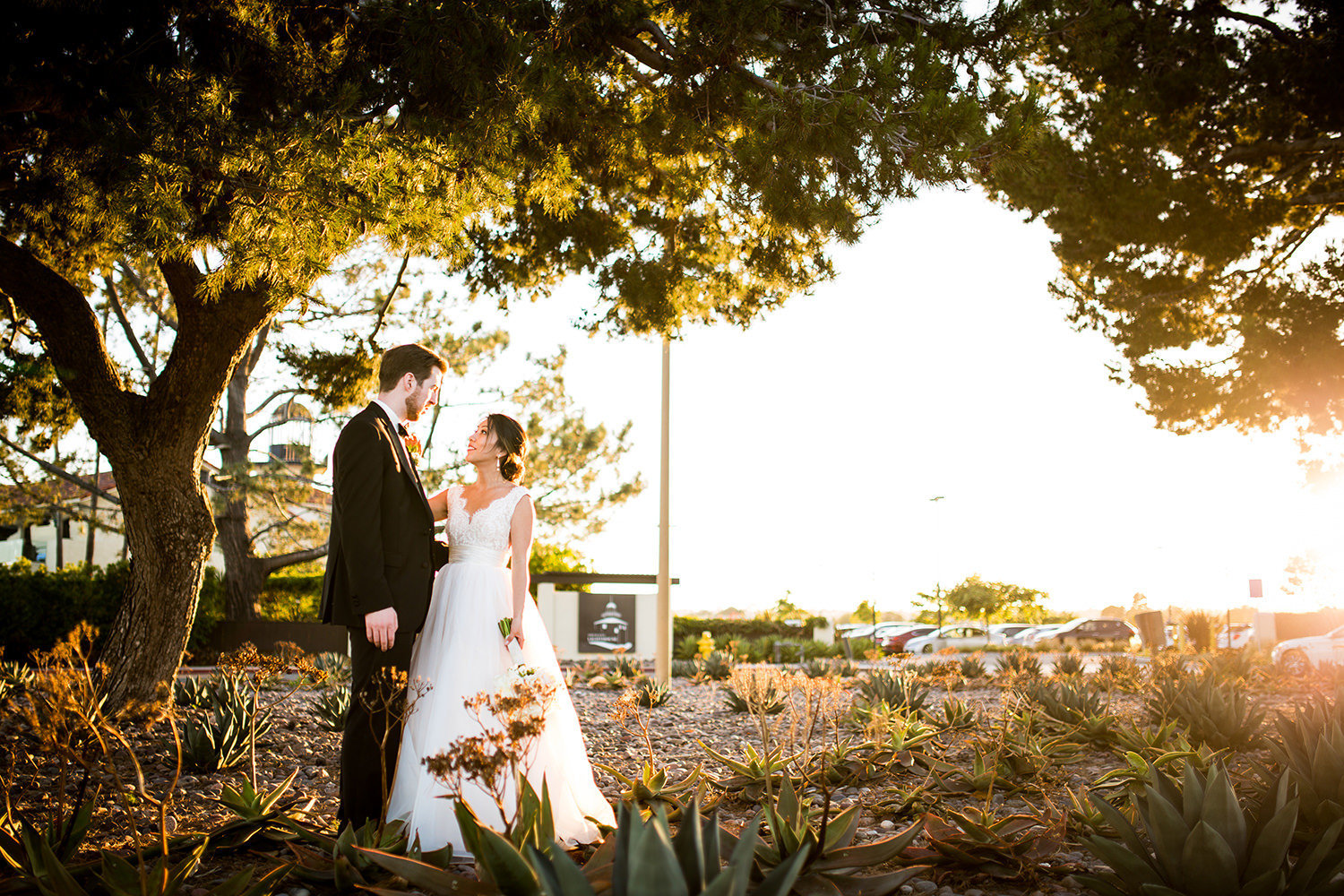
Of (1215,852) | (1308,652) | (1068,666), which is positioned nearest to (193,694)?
(1215,852)

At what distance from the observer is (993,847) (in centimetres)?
326

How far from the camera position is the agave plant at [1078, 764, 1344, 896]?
2.54 m

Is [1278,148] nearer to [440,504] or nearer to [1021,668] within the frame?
[1021,668]

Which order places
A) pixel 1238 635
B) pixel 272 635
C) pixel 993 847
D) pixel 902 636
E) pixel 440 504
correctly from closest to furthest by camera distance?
pixel 993 847 < pixel 440 504 < pixel 272 635 < pixel 1238 635 < pixel 902 636

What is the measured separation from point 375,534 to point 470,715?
2.77 ft

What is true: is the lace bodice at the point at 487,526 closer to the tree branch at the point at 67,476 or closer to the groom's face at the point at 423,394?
the groom's face at the point at 423,394

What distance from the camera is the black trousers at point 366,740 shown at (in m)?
3.41

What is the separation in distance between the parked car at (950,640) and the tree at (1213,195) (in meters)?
18.1

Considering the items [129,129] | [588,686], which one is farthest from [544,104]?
[588,686]

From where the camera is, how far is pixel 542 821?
2.67 meters

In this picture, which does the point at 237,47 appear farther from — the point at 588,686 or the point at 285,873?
the point at 588,686

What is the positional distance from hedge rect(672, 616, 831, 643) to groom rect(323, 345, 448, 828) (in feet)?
78.5

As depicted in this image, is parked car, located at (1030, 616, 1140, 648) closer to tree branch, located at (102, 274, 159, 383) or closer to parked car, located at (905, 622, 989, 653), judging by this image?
parked car, located at (905, 622, 989, 653)

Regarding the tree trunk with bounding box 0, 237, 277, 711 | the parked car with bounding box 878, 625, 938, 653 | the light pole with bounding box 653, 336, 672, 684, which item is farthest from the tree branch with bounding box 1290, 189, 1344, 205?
the parked car with bounding box 878, 625, 938, 653
